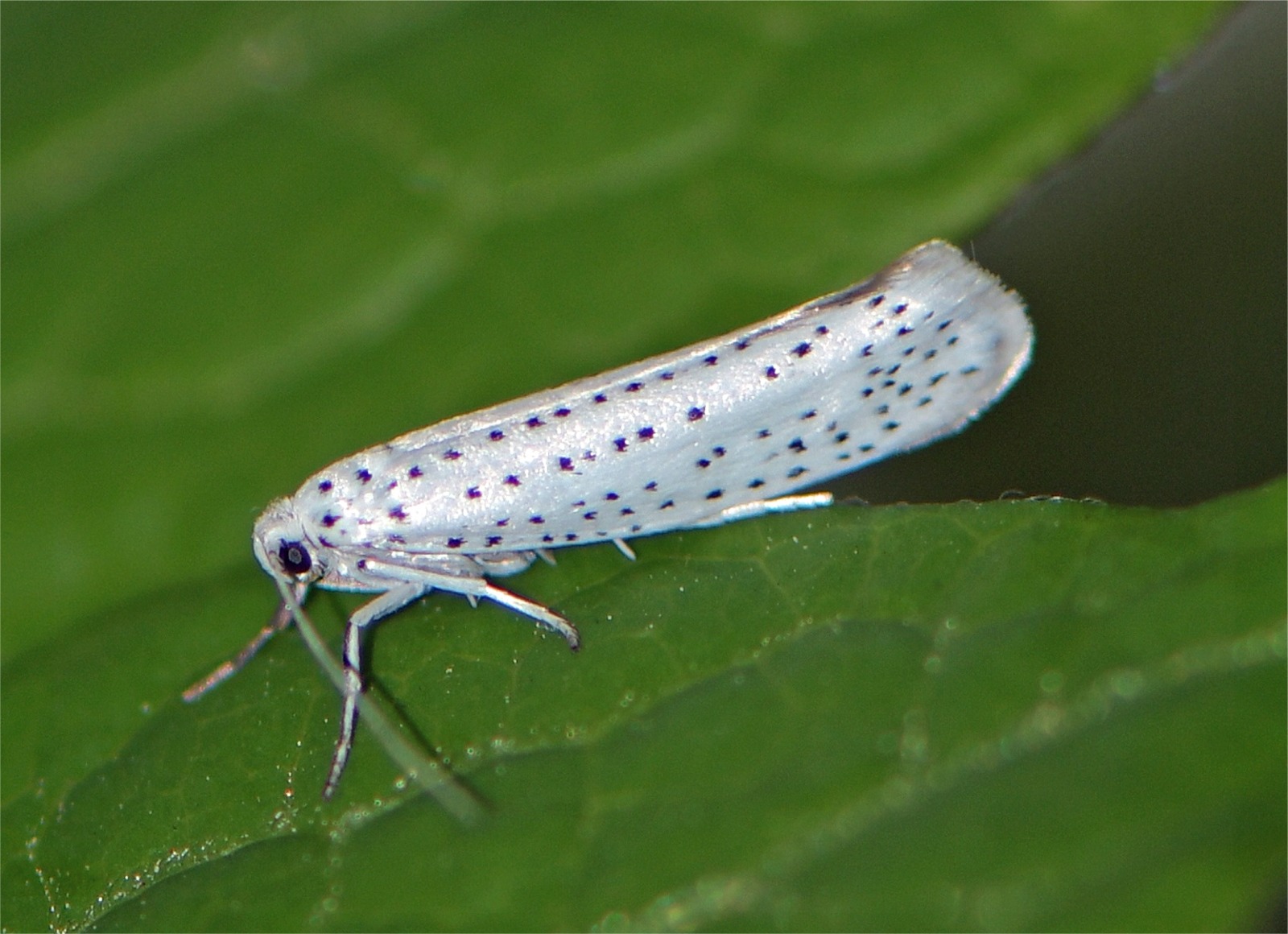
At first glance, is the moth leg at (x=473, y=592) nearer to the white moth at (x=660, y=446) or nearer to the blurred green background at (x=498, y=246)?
the white moth at (x=660, y=446)

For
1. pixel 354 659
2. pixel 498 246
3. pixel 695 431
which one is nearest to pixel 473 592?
pixel 354 659

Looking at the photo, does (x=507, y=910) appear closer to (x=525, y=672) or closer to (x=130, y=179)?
(x=525, y=672)

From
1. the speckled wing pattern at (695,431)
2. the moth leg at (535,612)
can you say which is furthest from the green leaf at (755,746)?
the speckled wing pattern at (695,431)

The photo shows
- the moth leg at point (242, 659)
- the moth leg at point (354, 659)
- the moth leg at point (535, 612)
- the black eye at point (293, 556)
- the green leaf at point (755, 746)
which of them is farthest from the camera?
the black eye at point (293, 556)

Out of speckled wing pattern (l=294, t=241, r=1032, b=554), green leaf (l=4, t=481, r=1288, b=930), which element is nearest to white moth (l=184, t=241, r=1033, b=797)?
speckled wing pattern (l=294, t=241, r=1032, b=554)

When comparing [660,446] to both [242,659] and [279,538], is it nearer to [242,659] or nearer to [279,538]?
[279,538]

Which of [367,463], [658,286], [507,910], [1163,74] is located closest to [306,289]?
[367,463]
